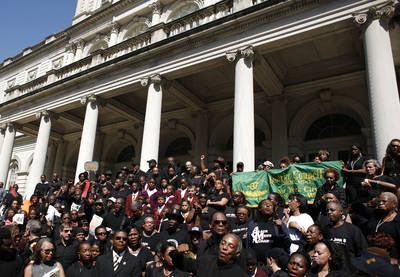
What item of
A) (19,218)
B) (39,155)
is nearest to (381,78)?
(19,218)

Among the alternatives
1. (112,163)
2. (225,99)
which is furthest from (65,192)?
(112,163)

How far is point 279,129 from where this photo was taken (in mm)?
14352

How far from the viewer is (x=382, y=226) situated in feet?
12.8

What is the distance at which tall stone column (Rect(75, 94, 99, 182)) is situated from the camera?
46.6 ft

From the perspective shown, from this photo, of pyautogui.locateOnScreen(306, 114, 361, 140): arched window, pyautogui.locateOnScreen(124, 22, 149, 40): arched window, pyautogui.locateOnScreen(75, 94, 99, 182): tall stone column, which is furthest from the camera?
pyautogui.locateOnScreen(124, 22, 149, 40): arched window

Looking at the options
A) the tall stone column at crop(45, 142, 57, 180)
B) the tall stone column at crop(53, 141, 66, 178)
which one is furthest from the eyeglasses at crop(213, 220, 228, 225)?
the tall stone column at crop(45, 142, 57, 180)

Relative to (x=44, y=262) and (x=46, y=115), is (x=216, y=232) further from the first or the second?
(x=46, y=115)

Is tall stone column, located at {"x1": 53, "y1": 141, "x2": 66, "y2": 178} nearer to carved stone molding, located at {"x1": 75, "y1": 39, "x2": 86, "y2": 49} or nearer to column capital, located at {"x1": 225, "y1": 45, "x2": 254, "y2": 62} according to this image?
carved stone molding, located at {"x1": 75, "y1": 39, "x2": 86, "y2": 49}

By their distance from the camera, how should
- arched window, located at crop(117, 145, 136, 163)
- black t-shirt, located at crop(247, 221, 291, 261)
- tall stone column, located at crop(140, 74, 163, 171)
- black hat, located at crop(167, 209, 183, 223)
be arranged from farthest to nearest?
arched window, located at crop(117, 145, 136, 163) < tall stone column, located at crop(140, 74, 163, 171) < black hat, located at crop(167, 209, 183, 223) < black t-shirt, located at crop(247, 221, 291, 261)

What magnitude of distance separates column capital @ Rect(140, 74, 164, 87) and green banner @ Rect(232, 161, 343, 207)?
6.48 meters

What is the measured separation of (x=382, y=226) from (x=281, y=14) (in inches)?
340

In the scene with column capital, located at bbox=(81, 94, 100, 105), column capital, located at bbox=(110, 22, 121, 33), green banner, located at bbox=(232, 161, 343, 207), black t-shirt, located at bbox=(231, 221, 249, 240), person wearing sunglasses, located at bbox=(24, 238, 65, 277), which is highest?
column capital, located at bbox=(110, 22, 121, 33)

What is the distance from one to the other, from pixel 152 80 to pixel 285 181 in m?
7.88

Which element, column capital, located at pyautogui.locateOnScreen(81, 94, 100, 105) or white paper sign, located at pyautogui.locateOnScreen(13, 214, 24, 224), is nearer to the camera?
white paper sign, located at pyautogui.locateOnScreen(13, 214, 24, 224)
